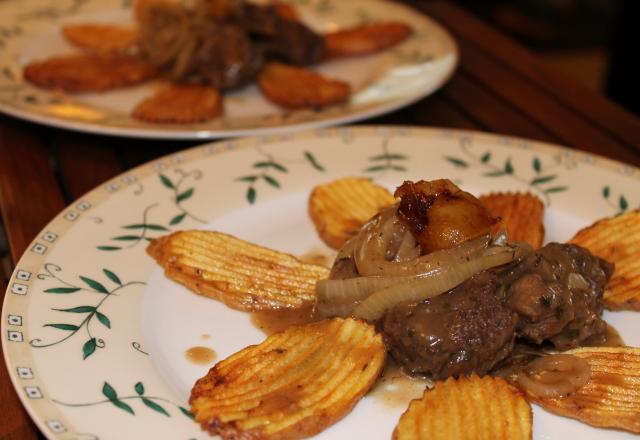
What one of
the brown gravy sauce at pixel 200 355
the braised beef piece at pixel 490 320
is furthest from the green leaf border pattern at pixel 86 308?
the braised beef piece at pixel 490 320

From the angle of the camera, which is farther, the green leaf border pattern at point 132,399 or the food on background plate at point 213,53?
the food on background plate at point 213,53

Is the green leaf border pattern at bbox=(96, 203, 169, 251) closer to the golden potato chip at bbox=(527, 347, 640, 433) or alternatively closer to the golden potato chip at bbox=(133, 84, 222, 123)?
the golden potato chip at bbox=(133, 84, 222, 123)

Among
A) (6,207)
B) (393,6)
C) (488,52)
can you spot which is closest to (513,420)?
(6,207)

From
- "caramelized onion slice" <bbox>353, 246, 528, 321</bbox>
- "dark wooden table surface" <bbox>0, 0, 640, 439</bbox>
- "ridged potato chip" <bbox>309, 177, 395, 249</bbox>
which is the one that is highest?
"caramelized onion slice" <bbox>353, 246, 528, 321</bbox>

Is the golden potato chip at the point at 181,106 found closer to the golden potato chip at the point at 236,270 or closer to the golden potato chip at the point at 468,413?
the golden potato chip at the point at 236,270

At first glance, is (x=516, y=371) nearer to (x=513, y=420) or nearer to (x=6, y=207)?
(x=513, y=420)

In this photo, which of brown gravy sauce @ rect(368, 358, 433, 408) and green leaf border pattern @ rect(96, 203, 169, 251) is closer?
brown gravy sauce @ rect(368, 358, 433, 408)

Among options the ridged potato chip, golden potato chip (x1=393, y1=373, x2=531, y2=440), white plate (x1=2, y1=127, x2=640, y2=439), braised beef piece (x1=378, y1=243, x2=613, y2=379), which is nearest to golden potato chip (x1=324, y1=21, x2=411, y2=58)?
white plate (x1=2, y1=127, x2=640, y2=439)
